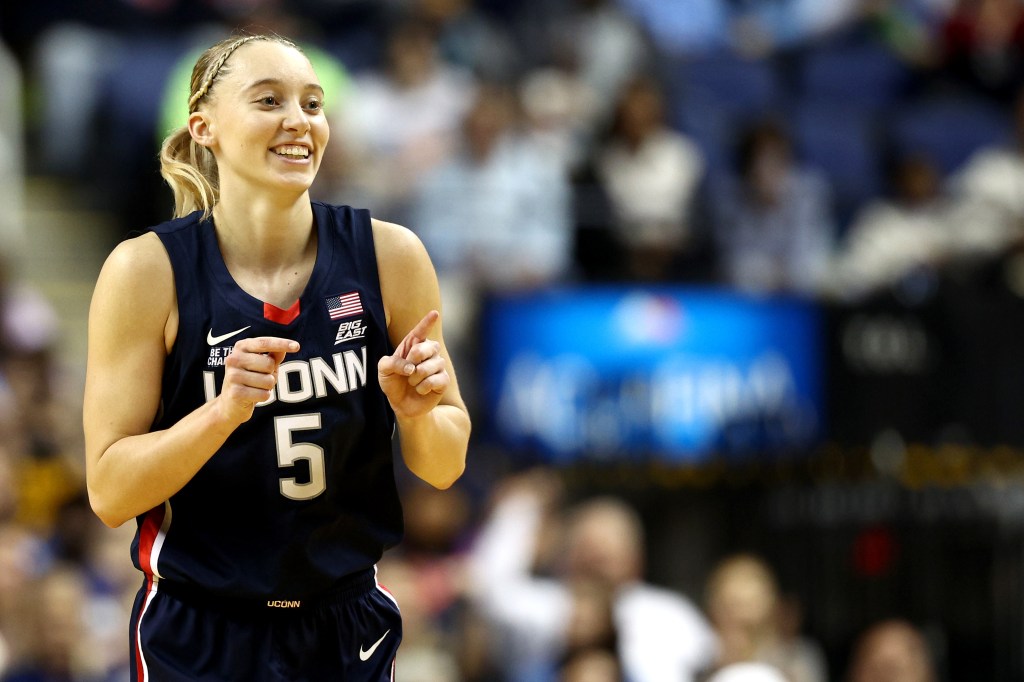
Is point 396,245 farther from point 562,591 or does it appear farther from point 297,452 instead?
point 562,591

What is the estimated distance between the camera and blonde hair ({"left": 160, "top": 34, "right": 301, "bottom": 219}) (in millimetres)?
3354

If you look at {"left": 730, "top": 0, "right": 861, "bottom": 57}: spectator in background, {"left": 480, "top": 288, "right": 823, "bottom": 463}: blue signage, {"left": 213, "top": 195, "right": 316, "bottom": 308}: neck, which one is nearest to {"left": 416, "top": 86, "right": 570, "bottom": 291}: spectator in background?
{"left": 480, "top": 288, "right": 823, "bottom": 463}: blue signage

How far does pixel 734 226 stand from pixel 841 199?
1762 mm

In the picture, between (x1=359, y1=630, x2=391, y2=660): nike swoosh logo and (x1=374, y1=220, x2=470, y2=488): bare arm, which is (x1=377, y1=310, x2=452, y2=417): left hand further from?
(x1=359, y1=630, x2=391, y2=660): nike swoosh logo

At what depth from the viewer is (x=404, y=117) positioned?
9750mm

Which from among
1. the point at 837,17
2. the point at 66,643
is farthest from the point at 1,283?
the point at 837,17

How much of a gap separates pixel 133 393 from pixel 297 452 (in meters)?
0.35

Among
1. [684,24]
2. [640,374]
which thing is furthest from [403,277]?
[684,24]

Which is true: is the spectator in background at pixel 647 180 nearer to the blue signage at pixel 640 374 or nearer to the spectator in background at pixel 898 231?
the blue signage at pixel 640 374

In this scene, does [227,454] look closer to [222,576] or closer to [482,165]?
[222,576]

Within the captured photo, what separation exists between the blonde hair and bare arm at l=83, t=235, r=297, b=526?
236 mm

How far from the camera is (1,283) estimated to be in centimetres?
873

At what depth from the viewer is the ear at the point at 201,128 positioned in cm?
332

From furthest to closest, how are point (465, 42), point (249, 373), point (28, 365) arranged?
point (465, 42) < point (28, 365) < point (249, 373)
